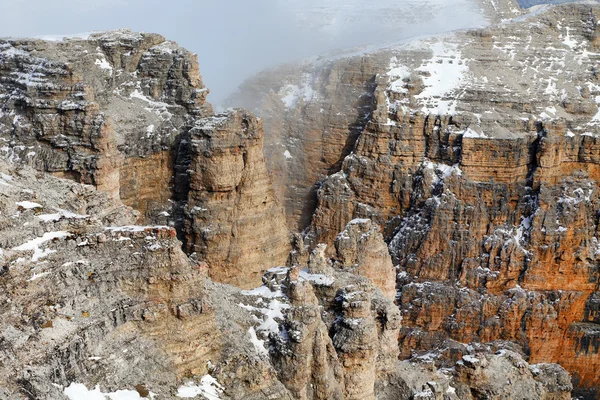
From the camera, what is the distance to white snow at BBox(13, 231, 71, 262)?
79.4 feet

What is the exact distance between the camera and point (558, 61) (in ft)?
248

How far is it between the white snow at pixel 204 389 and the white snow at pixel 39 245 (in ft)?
17.9

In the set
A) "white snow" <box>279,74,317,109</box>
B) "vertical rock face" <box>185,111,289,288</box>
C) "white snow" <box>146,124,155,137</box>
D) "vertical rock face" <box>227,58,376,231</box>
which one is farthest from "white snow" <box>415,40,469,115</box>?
"white snow" <box>146,124,155,137</box>

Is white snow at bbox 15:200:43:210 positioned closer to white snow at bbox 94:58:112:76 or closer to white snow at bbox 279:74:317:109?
white snow at bbox 94:58:112:76

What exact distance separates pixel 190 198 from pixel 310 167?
931 inches

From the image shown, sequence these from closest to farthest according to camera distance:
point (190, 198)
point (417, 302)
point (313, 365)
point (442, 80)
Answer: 1. point (313, 365)
2. point (190, 198)
3. point (417, 302)
4. point (442, 80)

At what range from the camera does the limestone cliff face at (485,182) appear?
66.2 meters

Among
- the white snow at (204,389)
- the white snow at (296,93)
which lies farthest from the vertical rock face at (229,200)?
the white snow at (204,389)

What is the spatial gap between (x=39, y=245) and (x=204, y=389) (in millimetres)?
6414

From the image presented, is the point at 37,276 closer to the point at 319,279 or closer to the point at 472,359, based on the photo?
the point at 319,279

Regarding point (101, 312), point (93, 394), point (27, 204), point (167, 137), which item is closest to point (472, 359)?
point (101, 312)

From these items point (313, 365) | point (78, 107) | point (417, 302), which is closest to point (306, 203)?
point (417, 302)

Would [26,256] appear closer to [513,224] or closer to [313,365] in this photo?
[313,365]

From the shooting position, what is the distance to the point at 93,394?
2288cm
